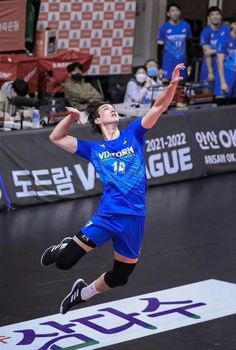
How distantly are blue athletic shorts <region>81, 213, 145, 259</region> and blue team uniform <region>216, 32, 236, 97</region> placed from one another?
8.98 meters

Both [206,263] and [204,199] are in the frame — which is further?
[204,199]

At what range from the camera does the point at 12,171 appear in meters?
14.1

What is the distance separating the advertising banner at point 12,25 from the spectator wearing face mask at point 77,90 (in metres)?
1.17

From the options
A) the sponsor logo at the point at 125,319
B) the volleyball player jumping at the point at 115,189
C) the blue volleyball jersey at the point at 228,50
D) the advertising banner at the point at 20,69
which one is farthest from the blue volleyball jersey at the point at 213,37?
the volleyball player jumping at the point at 115,189

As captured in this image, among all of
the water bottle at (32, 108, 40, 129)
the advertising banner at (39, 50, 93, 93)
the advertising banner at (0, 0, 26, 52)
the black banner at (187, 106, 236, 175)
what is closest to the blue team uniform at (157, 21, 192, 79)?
the advertising banner at (39, 50, 93, 93)

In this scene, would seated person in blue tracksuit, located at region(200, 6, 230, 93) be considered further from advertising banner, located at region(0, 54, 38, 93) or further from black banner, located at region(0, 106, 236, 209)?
advertising banner, located at region(0, 54, 38, 93)

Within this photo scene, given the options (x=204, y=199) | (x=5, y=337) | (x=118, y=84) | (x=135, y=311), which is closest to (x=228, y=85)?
(x=118, y=84)

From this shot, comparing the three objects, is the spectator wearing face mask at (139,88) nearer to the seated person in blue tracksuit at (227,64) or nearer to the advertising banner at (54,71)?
the advertising banner at (54,71)

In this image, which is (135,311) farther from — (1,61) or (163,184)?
(1,61)

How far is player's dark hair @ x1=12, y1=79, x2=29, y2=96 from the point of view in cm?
1579

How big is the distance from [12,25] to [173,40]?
294cm

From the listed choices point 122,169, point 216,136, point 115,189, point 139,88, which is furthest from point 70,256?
point 139,88

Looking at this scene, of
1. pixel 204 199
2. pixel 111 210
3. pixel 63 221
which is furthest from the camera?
pixel 204 199

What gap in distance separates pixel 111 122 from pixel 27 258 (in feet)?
11.3
